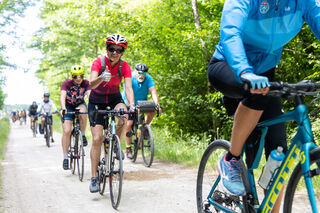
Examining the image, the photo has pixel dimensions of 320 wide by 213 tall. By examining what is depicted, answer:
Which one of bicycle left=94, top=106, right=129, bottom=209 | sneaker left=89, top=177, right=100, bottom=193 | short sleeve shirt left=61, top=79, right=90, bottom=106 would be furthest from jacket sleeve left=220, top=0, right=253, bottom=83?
short sleeve shirt left=61, top=79, right=90, bottom=106

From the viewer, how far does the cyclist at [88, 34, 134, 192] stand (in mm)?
4879

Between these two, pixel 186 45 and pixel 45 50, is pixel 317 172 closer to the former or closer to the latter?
pixel 186 45

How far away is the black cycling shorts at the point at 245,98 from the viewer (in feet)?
7.36

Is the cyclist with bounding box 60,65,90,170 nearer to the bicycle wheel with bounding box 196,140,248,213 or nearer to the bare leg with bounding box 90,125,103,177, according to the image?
the bare leg with bounding box 90,125,103,177

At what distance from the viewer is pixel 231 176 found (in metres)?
2.61

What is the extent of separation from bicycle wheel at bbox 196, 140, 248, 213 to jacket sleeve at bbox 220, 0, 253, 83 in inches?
36.8

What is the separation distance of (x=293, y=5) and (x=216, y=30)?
6.54 meters

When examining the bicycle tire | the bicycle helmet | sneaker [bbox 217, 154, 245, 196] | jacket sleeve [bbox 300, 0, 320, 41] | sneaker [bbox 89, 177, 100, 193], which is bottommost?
sneaker [bbox 89, 177, 100, 193]

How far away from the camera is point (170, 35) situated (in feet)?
32.4

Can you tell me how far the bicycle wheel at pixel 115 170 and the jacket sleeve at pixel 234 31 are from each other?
2716 mm

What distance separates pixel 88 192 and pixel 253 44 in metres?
3.93

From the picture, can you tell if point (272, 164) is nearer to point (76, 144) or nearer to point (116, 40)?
point (116, 40)

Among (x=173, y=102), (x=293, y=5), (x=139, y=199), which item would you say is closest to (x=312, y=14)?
(x=293, y=5)

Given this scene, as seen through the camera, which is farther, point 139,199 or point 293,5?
point 139,199
